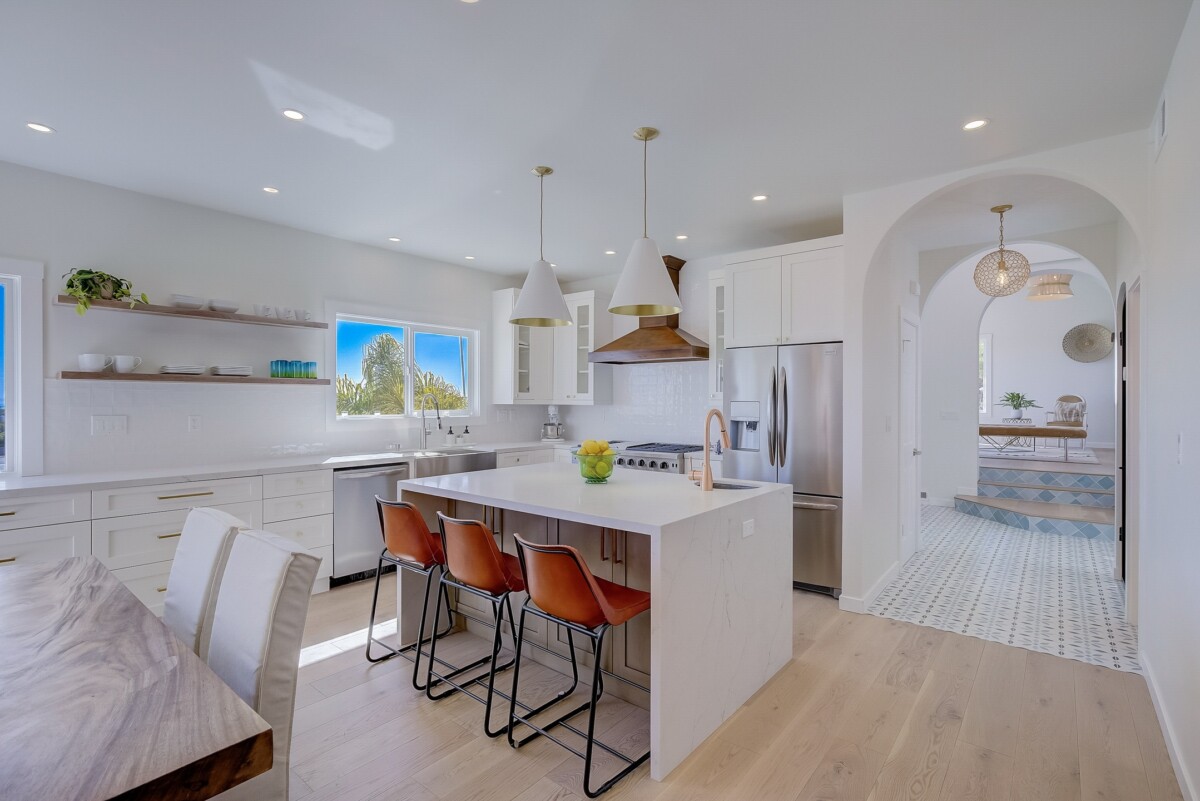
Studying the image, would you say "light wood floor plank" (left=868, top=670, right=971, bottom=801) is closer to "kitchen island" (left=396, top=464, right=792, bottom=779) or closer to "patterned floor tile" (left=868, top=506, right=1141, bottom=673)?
"kitchen island" (left=396, top=464, right=792, bottom=779)

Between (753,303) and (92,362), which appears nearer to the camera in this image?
(92,362)

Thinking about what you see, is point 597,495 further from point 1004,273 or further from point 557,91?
point 1004,273

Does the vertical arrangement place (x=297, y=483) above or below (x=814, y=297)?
below

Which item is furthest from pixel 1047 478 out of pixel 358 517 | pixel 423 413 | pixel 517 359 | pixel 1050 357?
pixel 358 517

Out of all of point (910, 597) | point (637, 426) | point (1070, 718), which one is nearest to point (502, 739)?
point (1070, 718)

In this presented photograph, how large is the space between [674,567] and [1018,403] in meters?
10.1

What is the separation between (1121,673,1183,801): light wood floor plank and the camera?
6.31ft

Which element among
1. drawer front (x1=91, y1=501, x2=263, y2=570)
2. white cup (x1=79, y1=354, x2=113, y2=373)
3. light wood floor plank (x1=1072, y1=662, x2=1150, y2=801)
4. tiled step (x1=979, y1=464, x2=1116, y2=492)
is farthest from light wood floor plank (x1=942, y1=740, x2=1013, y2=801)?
tiled step (x1=979, y1=464, x2=1116, y2=492)

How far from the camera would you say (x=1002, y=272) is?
4344 millimetres

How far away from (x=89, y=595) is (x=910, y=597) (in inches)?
164

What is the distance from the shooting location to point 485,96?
8.09ft

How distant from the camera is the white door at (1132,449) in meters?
3.25

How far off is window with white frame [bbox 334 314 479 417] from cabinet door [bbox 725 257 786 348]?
2651mm

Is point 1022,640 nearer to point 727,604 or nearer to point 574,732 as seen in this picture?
point 727,604
